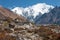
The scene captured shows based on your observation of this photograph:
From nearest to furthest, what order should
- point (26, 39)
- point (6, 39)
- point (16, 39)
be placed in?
1. point (6, 39)
2. point (16, 39)
3. point (26, 39)

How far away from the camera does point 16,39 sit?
80.9 ft

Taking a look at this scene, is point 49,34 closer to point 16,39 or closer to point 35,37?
point 35,37

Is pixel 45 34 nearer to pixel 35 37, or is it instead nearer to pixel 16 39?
pixel 35 37

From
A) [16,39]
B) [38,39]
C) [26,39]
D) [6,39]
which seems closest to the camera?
[6,39]

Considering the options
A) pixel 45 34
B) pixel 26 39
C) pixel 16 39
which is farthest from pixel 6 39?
pixel 45 34

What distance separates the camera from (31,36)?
29172 mm

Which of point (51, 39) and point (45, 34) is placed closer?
point (51, 39)

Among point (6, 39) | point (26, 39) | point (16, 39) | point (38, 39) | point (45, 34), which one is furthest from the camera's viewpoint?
point (45, 34)

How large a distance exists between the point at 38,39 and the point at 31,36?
46.9 inches

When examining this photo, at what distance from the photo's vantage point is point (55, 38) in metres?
27.9

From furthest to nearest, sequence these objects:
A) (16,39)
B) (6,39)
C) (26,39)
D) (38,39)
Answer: (38,39) → (26,39) → (16,39) → (6,39)

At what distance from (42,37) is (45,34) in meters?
1.07

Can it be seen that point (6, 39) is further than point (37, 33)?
No

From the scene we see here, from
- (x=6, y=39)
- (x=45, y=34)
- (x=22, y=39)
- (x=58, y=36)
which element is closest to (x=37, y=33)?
(x=45, y=34)
